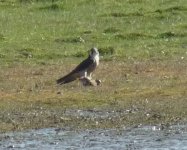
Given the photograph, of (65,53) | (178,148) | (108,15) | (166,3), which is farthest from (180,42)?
(178,148)

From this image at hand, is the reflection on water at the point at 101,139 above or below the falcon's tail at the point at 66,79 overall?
below

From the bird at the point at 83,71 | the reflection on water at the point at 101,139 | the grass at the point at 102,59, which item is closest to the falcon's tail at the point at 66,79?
the bird at the point at 83,71

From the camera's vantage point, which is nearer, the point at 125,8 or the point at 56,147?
the point at 56,147

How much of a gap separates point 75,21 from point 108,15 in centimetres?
134

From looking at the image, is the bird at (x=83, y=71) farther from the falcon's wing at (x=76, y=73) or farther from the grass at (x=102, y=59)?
the grass at (x=102, y=59)

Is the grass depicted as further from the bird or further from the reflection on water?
the reflection on water

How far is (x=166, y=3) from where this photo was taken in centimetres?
2852

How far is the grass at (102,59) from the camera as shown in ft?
49.1

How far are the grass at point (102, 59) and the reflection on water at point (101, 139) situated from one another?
395 mm

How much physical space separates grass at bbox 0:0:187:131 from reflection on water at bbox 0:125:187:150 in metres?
0.40

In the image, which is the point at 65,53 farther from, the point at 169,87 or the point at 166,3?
the point at 166,3

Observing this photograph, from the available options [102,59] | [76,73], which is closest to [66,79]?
[76,73]

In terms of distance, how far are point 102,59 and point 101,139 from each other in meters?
6.75

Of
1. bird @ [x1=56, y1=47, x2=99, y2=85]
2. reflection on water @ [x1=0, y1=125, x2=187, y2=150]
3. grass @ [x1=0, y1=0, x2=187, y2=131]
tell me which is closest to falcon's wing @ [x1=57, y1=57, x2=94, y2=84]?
bird @ [x1=56, y1=47, x2=99, y2=85]
